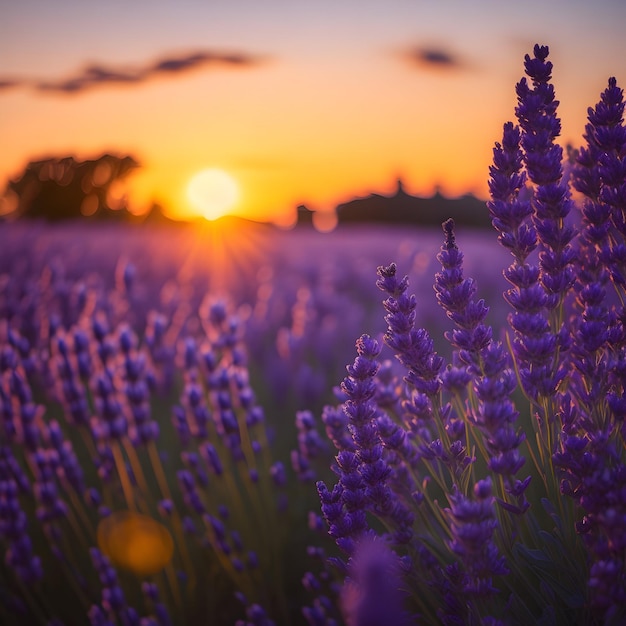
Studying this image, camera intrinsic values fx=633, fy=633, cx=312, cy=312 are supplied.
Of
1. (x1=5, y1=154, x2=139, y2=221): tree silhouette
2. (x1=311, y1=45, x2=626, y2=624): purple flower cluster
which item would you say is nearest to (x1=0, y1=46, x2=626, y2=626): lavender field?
(x1=311, y1=45, x2=626, y2=624): purple flower cluster

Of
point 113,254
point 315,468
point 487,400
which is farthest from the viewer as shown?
point 113,254

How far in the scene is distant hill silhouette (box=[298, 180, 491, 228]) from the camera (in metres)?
22.1

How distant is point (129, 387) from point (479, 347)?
1482 mm

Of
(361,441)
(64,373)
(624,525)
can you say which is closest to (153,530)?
(64,373)

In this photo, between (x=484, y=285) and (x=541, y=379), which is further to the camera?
(x=484, y=285)

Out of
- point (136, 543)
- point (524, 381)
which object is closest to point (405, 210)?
point (136, 543)

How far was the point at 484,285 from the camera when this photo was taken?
652 centimetres

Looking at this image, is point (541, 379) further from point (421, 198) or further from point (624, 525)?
point (421, 198)

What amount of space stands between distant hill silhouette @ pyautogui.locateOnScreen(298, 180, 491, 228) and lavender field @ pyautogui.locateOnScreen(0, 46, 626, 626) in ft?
58.8

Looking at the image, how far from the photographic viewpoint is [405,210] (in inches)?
971

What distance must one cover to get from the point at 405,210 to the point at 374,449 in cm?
2416

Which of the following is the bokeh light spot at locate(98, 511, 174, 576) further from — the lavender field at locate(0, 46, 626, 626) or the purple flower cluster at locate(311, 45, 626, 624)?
the purple flower cluster at locate(311, 45, 626, 624)

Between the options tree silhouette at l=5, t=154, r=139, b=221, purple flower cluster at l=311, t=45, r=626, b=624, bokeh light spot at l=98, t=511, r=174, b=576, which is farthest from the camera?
tree silhouette at l=5, t=154, r=139, b=221

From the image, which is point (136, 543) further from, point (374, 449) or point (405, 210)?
point (405, 210)
